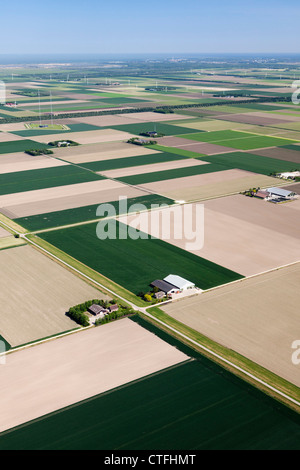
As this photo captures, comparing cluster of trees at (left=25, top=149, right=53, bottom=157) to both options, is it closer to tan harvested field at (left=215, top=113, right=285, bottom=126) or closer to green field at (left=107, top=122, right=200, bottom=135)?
green field at (left=107, top=122, right=200, bottom=135)

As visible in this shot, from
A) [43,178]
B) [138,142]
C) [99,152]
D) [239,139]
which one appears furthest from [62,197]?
[239,139]

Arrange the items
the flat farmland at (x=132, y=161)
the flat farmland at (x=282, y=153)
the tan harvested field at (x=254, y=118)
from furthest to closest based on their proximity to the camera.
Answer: the tan harvested field at (x=254, y=118) < the flat farmland at (x=282, y=153) < the flat farmland at (x=132, y=161)

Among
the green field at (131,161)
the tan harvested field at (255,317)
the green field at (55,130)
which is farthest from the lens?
the green field at (55,130)

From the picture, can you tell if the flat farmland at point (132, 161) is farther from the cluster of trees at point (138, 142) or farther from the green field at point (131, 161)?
the cluster of trees at point (138, 142)

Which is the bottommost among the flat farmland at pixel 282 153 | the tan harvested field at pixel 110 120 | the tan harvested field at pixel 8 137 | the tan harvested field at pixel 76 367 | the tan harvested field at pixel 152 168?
the tan harvested field at pixel 76 367

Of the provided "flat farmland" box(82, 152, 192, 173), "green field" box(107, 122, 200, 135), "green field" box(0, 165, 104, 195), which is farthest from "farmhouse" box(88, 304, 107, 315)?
"green field" box(107, 122, 200, 135)

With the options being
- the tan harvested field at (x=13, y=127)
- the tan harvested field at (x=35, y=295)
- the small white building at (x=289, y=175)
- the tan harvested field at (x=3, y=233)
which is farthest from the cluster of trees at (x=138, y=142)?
the tan harvested field at (x=35, y=295)

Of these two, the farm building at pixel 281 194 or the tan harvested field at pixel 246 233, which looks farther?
the farm building at pixel 281 194

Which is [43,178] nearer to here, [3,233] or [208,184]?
[3,233]
